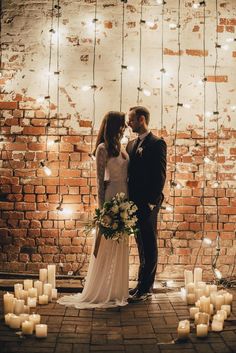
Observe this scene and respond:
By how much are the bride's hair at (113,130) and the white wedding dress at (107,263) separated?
0.06 meters

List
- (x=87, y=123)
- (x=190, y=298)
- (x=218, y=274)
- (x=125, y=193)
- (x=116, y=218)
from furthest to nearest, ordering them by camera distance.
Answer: (x=87, y=123) → (x=218, y=274) → (x=125, y=193) → (x=190, y=298) → (x=116, y=218)

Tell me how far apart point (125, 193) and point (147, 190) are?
22 cm

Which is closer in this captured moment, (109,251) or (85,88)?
(109,251)

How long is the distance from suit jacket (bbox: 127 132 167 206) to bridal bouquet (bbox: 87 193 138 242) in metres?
0.28

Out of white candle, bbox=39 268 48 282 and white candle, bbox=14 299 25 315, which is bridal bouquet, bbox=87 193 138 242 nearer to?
white candle, bbox=39 268 48 282

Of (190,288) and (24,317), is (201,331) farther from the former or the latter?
(24,317)

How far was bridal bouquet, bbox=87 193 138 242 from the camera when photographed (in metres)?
4.37

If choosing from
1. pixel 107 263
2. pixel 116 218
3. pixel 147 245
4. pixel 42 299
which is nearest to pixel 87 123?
pixel 116 218

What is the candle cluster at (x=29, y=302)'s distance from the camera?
3.62 meters

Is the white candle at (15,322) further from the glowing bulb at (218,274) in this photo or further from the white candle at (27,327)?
the glowing bulb at (218,274)

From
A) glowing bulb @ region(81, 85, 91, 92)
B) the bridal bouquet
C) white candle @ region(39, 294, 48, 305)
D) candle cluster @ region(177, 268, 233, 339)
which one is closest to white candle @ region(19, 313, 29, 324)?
white candle @ region(39, 294, 48, 305)

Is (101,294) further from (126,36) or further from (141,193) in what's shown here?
(126,36)

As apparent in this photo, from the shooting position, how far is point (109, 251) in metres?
4.57

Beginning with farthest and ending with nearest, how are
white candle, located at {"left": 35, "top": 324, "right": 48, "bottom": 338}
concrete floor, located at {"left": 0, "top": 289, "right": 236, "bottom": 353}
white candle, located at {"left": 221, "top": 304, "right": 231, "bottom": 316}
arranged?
white candle, located at {"left": 221, "top": 304, "right": 231, "bottom": 316}, white candle, located at {"left": 35, "top": 324, "right": 48, "bottom": 338}, concrete floor, located at {"left": 0, "top": 289, "right": 236, "bottom": 353}
